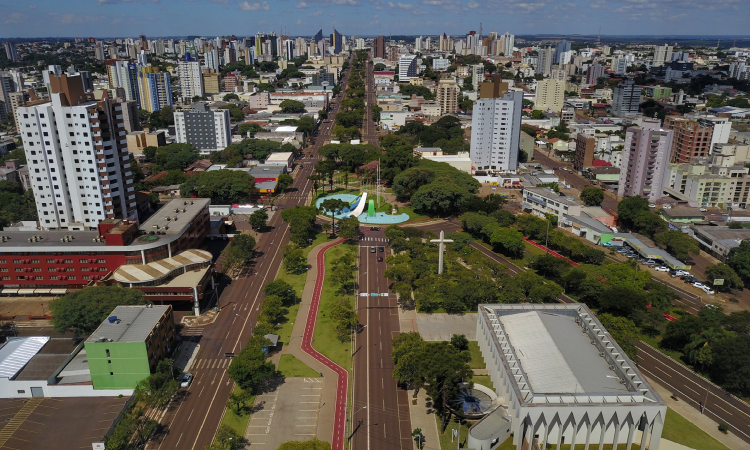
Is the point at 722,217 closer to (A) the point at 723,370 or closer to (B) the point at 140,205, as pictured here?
(A) the point at 723,370

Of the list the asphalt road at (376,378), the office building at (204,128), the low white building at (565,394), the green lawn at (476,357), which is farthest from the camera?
the office building at (204,128)

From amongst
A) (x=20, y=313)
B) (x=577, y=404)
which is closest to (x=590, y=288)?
(x=577, y=404)

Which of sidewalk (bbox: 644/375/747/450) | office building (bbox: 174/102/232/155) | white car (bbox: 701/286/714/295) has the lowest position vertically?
sidewalk (bbox: 644/375/747/450)

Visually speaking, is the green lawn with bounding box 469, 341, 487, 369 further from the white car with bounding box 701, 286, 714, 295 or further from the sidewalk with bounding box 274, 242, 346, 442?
the white car with bounding box 701, 286, 714, 295

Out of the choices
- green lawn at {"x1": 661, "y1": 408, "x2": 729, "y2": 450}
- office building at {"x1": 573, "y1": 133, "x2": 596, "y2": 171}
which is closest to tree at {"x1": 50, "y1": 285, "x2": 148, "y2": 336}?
green lawn at {"x1": 661, "y1": 408, "x2": 729, "y2": 450}

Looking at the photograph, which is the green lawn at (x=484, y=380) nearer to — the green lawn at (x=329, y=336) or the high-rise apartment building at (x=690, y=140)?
the green lawn at (x=329, y=336)

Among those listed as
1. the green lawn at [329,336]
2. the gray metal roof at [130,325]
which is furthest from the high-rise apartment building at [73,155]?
the green lawn at [329,336]

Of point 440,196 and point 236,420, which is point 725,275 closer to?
point 440,196
